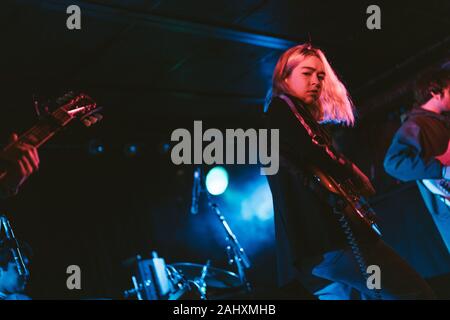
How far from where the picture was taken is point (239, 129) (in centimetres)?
808

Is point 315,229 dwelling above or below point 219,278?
above

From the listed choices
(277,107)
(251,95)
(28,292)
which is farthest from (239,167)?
(277,107)

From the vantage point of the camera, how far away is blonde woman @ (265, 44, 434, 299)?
8.05 feet

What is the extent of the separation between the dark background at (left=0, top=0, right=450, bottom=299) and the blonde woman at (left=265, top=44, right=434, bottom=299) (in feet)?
6.72

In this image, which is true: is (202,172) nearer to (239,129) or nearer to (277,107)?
(239,129)

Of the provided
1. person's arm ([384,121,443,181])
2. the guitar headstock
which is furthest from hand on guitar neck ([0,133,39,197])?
person's arm ([384,121,443,181])

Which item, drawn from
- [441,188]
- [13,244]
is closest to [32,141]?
[13,244]

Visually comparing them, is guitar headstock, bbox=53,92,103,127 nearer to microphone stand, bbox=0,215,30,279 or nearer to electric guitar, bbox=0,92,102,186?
electric guitar, bbox=0,92,102,186

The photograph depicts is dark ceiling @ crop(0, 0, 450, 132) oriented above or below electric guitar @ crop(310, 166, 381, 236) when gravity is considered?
above

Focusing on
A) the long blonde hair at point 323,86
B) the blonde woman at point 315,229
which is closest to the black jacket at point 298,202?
the blonde woman at point 315,229

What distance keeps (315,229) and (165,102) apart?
489 cm

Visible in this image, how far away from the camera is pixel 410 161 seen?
408 cm

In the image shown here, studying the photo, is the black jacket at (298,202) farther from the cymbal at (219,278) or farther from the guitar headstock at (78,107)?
the cymbal at (219,278)

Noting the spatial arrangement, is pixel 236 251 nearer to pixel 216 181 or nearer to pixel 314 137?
pixel 216 181
